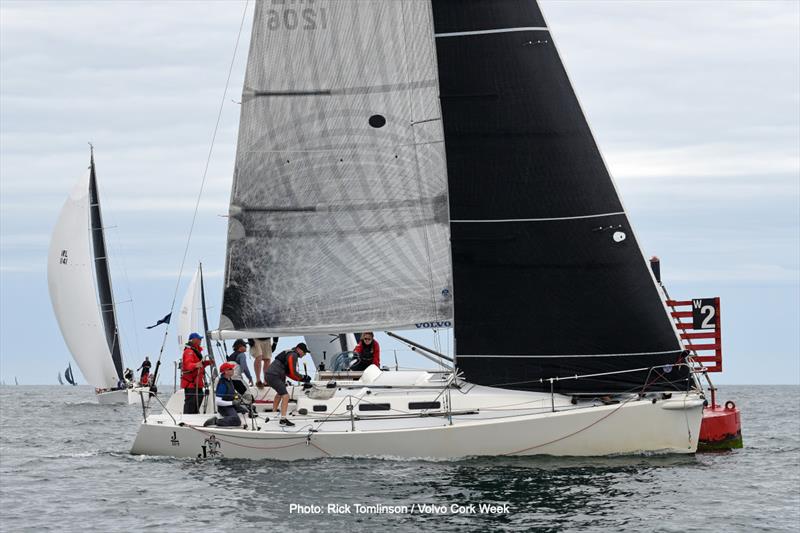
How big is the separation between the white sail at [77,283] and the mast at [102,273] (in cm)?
47

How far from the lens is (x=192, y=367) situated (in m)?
20.6

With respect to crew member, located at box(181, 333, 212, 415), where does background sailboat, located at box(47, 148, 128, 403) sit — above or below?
above

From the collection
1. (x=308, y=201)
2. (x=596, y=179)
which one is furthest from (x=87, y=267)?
(x=596, y=179)

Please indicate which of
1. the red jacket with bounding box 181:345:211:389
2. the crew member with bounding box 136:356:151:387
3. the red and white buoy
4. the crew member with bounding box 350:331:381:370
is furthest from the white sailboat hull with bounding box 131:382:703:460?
the crew member with bounding box 136:356:151:387

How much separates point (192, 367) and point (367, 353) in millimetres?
3112

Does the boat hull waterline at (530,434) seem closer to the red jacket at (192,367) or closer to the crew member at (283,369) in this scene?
the crew member at (283,369)

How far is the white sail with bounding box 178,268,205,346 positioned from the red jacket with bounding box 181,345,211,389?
26393 mm

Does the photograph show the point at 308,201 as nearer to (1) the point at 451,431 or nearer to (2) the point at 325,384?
(2) the point at 325,384

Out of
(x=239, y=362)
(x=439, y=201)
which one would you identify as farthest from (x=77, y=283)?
(x=439, y=201)

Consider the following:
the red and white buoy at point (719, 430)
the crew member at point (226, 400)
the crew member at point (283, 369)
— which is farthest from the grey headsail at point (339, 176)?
the red and white buoy at point (719, 430)

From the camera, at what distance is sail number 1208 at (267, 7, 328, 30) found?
20.3m

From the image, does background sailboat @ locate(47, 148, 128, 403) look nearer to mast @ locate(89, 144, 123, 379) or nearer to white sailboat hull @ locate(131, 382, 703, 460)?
mast @ locate(89, 144, 123, 379)

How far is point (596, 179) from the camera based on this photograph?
19016 mm

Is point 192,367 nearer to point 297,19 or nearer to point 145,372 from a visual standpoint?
point 297,19
